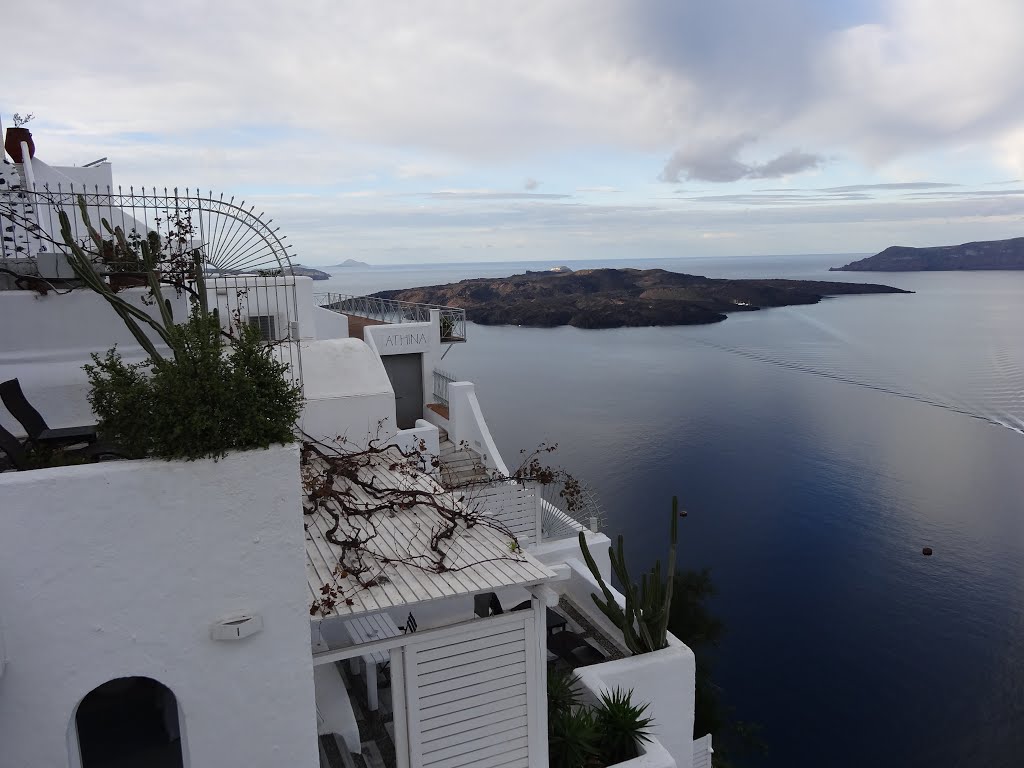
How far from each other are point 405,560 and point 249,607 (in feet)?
4.37

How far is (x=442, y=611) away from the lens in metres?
8.14

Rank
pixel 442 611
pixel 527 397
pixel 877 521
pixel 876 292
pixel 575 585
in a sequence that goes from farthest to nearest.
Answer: pixel 876 292, pixel 527 397, pixel 877 521, pixel 575 585, pixel 442 611

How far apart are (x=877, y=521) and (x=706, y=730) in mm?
13299

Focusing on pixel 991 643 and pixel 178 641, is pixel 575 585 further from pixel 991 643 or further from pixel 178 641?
pixel 991 643

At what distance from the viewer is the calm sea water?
49.9 ft

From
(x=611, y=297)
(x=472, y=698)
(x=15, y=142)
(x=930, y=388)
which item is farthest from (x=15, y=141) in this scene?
(x=611, y=297)

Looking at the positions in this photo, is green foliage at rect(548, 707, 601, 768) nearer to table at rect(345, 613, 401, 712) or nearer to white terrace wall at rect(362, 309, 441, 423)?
table at rect(345, 613, 401, 712)

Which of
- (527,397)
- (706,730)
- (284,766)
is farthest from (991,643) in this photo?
(527,397)

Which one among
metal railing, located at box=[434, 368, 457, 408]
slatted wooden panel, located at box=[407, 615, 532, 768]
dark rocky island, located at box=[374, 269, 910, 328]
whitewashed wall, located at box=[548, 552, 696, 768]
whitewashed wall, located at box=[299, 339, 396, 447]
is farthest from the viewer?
dark rocky island, located at box=[374, 269, 910, 328]

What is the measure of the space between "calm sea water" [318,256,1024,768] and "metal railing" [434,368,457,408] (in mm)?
8992

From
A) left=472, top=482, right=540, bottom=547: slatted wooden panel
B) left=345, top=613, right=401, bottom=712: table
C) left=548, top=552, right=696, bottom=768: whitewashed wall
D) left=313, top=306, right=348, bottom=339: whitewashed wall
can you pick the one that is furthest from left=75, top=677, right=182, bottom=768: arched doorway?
left=313, top=306, right=348, bottom=339: whitewashed wall

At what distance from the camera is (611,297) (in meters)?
84.7

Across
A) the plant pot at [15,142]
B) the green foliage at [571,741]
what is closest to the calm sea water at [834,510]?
the green foliage at [571,741]

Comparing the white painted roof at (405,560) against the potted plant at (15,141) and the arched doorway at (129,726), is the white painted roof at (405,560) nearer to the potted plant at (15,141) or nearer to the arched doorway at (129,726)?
the arched doorway at (129,726)
